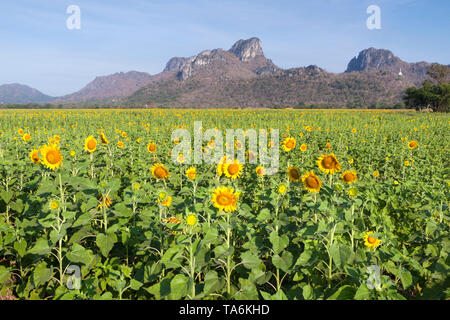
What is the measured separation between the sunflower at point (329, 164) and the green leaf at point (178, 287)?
2.40 meters

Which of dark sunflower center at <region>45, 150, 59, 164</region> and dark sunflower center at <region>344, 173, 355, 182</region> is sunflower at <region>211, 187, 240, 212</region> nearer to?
dark sunflower center at <region>344, 173, 355, 182</region>

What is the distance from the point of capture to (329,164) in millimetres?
3533

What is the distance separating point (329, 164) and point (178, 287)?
2503 millimetres

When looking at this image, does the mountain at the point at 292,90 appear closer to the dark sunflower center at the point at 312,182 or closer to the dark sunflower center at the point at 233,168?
the dark sunflower center at the point at 233,168

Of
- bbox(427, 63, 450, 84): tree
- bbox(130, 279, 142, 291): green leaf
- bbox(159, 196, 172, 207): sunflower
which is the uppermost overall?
bbox(427, 63, 450, 84): tree

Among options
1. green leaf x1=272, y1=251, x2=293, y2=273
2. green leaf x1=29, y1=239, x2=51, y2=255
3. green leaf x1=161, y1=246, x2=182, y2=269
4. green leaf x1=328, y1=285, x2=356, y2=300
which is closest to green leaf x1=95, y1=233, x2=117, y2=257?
green leaf x1=29, y1=239, x2=51, y2=255

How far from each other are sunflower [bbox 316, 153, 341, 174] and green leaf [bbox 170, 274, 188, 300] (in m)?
2.40

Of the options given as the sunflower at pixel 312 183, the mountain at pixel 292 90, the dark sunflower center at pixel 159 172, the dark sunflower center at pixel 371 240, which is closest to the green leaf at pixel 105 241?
the dark sunflower center at pixel 159 172

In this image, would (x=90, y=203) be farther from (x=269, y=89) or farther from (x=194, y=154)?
(x=269, y=89)

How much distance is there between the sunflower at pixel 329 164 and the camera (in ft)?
11.5

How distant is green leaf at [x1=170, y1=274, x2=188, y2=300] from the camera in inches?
74.3
